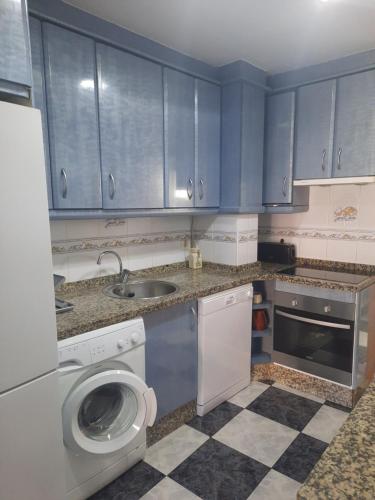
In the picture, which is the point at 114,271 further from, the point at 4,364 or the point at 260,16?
the point at 260,16

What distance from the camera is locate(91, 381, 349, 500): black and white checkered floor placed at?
1.56m

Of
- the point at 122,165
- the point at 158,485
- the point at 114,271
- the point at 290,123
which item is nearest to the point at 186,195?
the point at 122,165

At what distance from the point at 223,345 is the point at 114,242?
0.98m

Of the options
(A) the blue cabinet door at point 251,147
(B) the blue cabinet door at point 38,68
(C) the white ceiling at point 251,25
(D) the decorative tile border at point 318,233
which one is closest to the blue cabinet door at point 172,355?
(A) the blue cabinet door at point 251,147

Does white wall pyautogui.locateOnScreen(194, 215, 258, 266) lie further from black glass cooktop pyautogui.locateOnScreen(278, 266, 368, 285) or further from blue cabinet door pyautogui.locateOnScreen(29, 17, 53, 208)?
blue cabinet door pyautogui.locateOnScreen(29, 17, 53, 208)

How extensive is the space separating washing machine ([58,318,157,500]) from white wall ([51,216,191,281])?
64 cm

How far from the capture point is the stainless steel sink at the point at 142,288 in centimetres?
210

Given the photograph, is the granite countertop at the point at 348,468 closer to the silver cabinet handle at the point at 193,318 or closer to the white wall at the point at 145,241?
the silver cabinet handle at the point at 193,318

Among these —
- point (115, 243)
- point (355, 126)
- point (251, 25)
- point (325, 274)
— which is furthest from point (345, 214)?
point (115, 243)

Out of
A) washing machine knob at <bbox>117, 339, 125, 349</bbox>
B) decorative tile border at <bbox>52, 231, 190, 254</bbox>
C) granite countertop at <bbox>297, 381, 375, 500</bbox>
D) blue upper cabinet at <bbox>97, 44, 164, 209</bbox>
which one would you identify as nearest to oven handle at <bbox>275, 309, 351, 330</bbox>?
decorative tile border at <bbox>52, 231, 190, 254</bbox>

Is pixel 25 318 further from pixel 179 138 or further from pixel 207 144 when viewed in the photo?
pixel 207 144

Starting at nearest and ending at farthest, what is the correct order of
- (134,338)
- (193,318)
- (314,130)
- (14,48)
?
(14,48) → (134,338) → (193,318) → (314,130)

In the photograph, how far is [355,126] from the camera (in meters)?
2.18

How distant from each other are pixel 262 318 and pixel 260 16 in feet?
6.24
